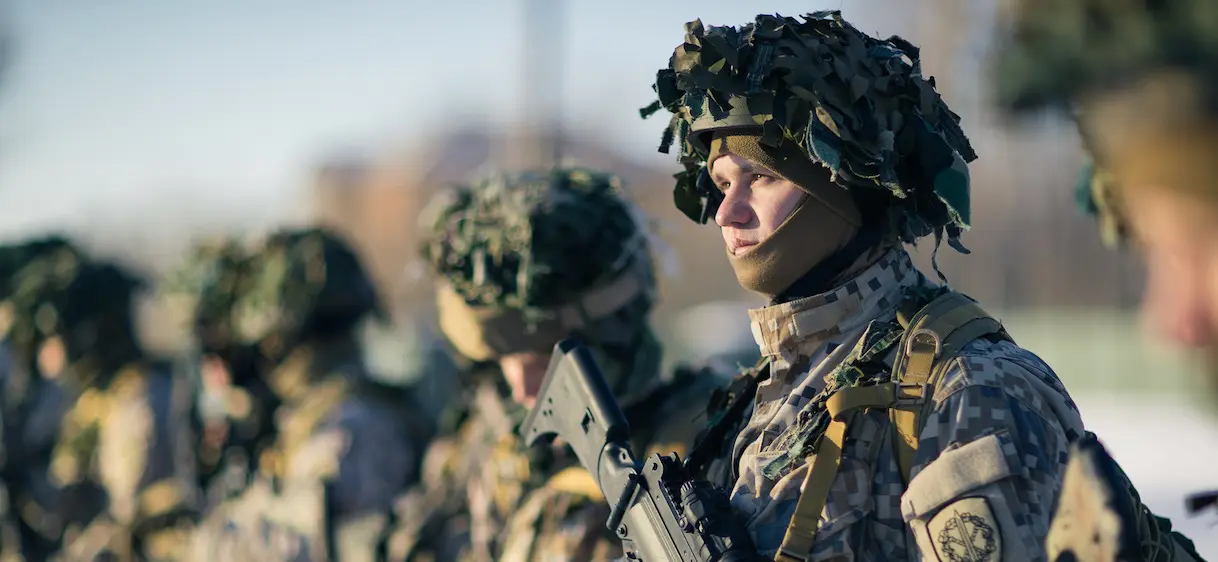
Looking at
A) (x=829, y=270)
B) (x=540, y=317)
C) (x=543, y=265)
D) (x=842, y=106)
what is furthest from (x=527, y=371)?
(x=842, y=106)

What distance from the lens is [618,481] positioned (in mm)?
3031

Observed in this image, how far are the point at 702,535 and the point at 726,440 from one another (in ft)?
1.47

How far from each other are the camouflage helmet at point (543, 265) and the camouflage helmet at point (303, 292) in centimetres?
202

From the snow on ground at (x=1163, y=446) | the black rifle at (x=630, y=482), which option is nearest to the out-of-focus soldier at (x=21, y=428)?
the black rifle at (x=630, y=482)

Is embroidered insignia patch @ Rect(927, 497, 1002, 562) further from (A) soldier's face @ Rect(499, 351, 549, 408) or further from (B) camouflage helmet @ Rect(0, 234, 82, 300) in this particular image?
(B) camouflage helmet @ Rect(0, 234, 82, 300)

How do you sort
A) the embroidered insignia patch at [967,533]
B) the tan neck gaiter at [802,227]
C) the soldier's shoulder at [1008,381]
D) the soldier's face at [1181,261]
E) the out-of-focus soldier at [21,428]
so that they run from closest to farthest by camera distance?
the soldier's face at [1181,261] < the embroidered insignia patch at [967,533] < the soldier's shoulder at [1008,381] < the tan neck gaiter at [802,227] < the out-of-focus soldier at [21,428]

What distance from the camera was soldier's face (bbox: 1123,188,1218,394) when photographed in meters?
1.50

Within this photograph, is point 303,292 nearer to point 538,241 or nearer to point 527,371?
point 527,371

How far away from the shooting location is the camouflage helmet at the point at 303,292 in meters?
6.61

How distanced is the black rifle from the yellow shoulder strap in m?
0.13

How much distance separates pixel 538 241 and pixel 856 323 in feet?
6.00

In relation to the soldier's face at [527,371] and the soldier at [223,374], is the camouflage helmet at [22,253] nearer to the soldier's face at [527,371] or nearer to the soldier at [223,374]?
the soldier at [223,374]

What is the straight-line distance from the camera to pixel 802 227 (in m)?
2.77

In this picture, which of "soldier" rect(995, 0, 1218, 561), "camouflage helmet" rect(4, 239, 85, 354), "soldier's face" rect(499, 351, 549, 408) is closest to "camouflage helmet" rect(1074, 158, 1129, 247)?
"soldier" rect(995, 0, 1218, 561)
